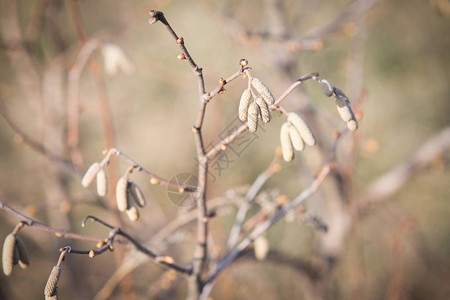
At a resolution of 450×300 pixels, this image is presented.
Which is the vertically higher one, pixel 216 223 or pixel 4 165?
pixel 4 165

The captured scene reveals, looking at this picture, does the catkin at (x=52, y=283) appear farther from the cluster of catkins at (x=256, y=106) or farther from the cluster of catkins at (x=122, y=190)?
the cluster of catkins at (x=256, y=106)

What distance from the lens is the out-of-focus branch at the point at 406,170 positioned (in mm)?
1288

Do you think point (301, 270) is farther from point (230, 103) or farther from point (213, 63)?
point (213, 63)

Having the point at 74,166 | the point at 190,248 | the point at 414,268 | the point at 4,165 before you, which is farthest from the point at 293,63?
the point at 4,165

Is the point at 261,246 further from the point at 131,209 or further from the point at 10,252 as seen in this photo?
the point at 10,252

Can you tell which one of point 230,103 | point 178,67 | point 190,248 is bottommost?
point 190,248

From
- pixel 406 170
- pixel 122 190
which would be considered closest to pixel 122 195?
pixel 122 190

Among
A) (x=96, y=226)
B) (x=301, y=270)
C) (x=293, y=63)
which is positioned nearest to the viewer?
(x=301, y=270)

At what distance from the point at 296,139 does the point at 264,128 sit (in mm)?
1843

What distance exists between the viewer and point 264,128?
2.44 meters

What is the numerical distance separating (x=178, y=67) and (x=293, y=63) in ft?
6.73

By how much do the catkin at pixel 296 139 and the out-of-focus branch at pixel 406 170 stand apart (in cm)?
99

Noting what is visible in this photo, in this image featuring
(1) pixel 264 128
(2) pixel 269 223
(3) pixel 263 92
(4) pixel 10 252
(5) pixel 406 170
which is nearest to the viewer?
(3) pixel 263 92

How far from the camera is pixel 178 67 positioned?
3412mm
